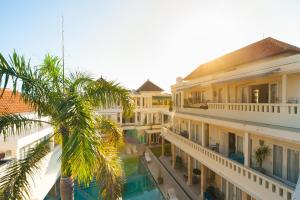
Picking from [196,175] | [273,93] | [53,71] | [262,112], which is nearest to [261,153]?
[262,112]

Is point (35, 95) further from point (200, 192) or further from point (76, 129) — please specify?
point (200, 192)

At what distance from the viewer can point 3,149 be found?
11852mm

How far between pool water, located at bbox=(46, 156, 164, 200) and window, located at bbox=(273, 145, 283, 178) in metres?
11.1

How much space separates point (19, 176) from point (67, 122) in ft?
9.80

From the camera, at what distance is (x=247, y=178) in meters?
11.9

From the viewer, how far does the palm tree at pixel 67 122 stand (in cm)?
589

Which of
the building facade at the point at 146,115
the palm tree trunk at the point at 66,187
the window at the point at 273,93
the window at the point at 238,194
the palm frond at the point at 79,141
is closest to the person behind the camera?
the palm frond at the point at 79,141

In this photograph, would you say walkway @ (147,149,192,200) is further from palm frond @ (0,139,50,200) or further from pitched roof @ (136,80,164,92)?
pitched roof @ (136,80,164,92)

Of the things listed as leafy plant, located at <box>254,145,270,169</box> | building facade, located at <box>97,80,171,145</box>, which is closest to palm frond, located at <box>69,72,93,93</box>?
leafy plant, located at <box>254,145,270,169</box>

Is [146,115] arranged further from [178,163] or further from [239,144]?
[239,144]

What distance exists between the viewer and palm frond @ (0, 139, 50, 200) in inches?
282

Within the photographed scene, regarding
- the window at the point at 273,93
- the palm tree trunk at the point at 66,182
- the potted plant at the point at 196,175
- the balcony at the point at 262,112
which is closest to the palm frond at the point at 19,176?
the palm tree trunk at the point at 66,182

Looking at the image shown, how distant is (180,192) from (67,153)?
1757 cm

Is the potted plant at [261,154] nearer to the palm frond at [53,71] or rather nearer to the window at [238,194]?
the window at [238,194]
